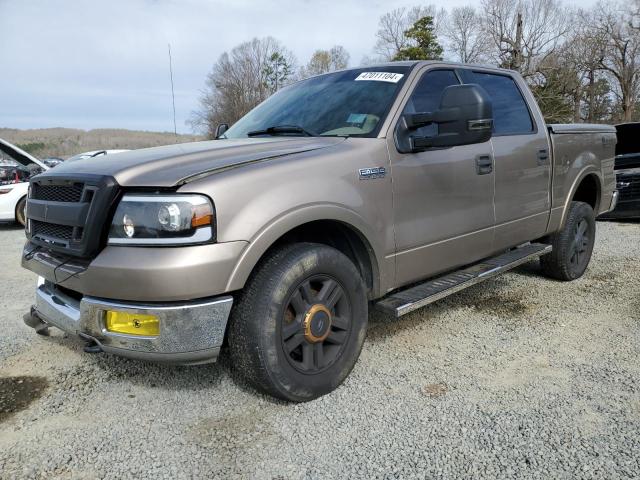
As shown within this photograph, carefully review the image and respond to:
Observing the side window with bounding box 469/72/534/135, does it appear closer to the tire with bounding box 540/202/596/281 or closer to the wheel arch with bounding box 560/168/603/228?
the wheel arch with bounding box 560/168/603/228

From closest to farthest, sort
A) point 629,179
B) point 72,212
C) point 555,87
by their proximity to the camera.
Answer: point 72,212 < point 629,179 < point 555,87

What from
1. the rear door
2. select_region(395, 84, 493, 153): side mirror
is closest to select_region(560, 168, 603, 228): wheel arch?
the rear door

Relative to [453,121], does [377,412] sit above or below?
below

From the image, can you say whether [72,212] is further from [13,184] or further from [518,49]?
[518,49]

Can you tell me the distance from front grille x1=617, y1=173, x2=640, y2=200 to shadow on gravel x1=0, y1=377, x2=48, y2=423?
8.58 metres

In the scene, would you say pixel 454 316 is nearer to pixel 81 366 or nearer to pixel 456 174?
pixel 456 174

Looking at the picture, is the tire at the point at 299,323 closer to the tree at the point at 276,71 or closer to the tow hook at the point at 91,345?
the tow hook at the point at 91,345

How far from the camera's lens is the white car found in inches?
367

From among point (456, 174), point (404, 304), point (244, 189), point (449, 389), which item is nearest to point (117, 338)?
point (244, 189)

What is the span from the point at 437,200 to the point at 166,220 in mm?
1748

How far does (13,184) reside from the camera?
31.3 feet

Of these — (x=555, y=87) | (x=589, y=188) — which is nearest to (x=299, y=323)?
(x=589, y=188)

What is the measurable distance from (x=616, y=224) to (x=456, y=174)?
6.65m

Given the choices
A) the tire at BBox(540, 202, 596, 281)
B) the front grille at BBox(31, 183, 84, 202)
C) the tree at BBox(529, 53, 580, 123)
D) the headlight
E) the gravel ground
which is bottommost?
the gravel ground
